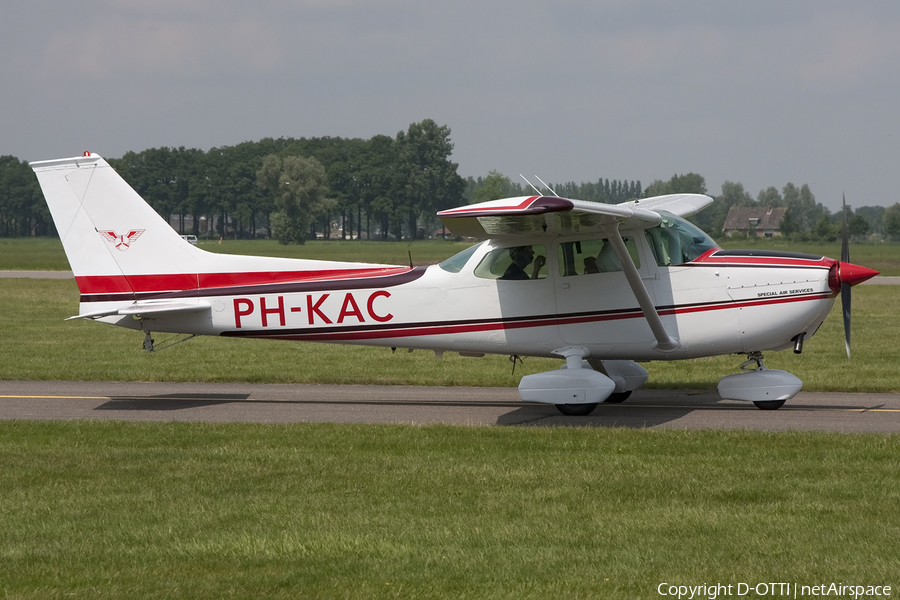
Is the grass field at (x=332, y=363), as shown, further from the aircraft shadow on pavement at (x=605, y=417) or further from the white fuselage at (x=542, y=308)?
the white fuselage at (x=542, y=308)

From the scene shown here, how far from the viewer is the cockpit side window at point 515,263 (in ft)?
37.5

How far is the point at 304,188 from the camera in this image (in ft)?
363

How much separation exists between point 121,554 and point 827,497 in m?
5.02

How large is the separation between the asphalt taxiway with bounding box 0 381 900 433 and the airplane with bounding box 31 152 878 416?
46cm

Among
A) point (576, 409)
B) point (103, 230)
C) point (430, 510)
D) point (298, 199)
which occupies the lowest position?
point (576, 409)

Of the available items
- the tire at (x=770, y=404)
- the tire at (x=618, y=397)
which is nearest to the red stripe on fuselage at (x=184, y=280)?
the tire at (x=618, y=397)

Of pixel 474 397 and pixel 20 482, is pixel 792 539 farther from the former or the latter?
pixel 474 397

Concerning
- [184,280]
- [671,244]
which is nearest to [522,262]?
[671,244]

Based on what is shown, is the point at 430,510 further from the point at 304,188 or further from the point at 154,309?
the point at 304,188

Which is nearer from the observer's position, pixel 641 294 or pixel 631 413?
pixel 641 294

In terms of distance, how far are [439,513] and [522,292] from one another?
16.7 ft

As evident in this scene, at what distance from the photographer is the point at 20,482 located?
7824 millimetres

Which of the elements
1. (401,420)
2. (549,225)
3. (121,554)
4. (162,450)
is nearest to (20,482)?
(162,450)

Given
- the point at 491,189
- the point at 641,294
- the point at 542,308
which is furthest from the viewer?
the point at 491,189
